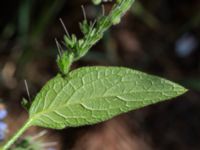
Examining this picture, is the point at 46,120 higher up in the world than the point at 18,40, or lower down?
higher up

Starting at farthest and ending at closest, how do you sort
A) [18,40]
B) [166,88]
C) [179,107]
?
[179,107]
[18,40]
[166,88]

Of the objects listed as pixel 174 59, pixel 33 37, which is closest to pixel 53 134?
pixel 33 37

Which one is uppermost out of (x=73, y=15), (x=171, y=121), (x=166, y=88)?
(x=166, y=88)

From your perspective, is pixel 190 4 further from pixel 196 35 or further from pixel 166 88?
pixel 166 88

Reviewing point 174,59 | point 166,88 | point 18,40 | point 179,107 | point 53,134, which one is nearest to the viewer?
point 166,88

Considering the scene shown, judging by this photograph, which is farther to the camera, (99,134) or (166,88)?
(99,134)
